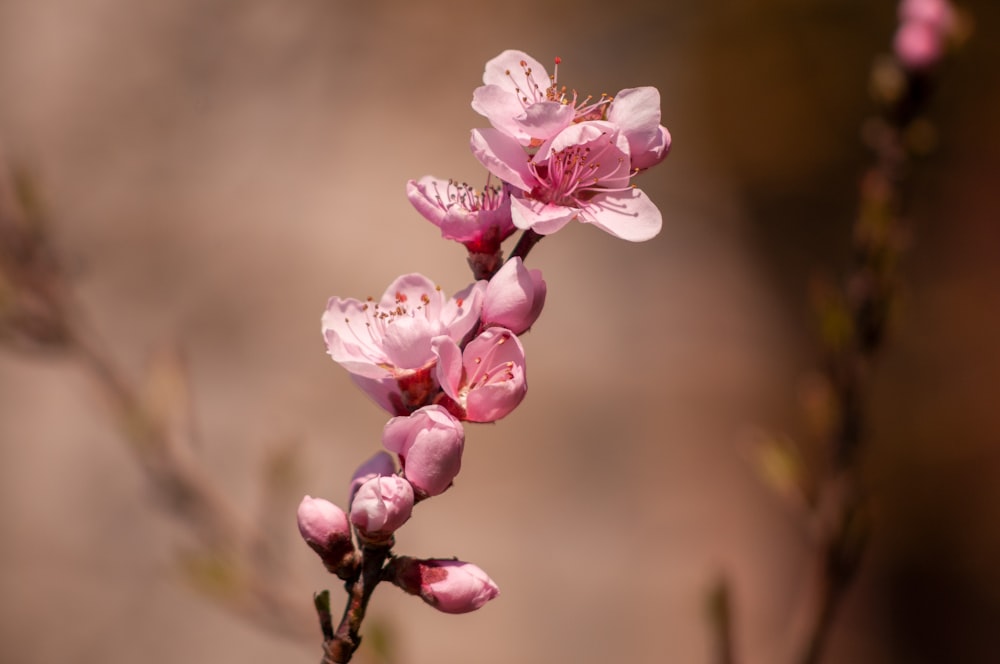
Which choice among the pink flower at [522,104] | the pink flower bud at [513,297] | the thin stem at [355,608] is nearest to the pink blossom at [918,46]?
the pink flower at [522,104]

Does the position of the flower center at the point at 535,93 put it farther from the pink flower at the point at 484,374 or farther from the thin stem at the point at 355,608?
the thin stem at the point at 355,608

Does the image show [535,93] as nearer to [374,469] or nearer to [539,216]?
[539,216]

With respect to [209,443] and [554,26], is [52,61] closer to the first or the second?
[209,443]

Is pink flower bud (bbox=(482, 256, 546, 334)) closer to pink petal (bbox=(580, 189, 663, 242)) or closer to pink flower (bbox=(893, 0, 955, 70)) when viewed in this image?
pink petal (bbox=(580, 189, 663, 242))

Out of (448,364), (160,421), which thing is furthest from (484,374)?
(160,421)

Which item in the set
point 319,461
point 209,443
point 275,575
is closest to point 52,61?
point 209,443

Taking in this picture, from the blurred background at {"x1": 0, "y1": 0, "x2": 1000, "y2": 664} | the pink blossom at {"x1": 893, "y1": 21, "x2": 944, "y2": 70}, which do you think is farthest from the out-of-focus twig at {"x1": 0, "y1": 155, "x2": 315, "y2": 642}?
the pink blossom at {"x1": 893, "y1": 21, "x2": 944, "y2": 70}

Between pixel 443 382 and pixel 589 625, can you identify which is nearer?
pixel 443 382
